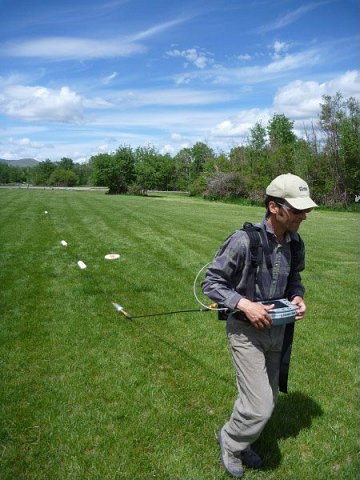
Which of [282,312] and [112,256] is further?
[112,256]

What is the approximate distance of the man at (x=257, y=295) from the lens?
11.2ft

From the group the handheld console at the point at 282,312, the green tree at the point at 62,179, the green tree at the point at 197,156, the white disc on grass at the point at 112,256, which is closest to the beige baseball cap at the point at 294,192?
the handheld console at the point at 282,312

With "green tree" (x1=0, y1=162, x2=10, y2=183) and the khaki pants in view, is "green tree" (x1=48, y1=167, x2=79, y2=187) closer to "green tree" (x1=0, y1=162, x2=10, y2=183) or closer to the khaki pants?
"green tree" (x1=0, y1=162, x2=10, y2=183)

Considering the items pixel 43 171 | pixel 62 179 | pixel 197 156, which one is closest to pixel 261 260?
pixel 197 156

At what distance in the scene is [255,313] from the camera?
3307 mm

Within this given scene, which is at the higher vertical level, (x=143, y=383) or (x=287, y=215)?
(x=287, y=215)

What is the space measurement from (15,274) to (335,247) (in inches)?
479

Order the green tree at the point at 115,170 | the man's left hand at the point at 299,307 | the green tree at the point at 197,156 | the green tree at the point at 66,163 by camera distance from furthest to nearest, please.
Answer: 1. the green tree at the point at 66,163
2. the green tree at the point at 197,156
3. the green tree at the point at 115,170
4. the man's left hand at the point at 299,307

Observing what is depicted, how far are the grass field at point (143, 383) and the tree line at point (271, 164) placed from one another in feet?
118

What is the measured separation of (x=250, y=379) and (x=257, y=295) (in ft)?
2.38

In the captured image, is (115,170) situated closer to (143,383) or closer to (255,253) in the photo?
(143,383)

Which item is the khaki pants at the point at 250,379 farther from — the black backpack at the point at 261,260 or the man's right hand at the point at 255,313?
the man's right hand at the point at 255,313

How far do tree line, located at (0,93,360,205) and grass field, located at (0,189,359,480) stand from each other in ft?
118

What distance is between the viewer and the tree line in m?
43.3
